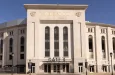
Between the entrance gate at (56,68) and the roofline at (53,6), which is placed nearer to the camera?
the entrance gate at (56,68)

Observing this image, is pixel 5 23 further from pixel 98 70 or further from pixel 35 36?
pixel 98 70

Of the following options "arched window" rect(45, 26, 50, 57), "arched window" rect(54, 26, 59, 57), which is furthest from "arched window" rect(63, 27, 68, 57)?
"arched window" rect(45, 26, 50, 57)

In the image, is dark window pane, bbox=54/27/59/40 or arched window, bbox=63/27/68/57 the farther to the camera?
dark window pane, bbox=54/27/59/40

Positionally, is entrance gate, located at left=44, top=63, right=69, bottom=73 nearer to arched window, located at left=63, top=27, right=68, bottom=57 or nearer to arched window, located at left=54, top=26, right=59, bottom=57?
arched window, located at left=54, top=26, right=59, bottom=57

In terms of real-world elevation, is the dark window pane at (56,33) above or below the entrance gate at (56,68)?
above

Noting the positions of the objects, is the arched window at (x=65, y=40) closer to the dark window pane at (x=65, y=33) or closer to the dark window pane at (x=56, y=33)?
the dark window pane at (x=65, y=33)

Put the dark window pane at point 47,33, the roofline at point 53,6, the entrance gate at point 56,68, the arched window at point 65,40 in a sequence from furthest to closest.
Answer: the dark window pane at point 47,33 → the arched window at point 65,40 → the roofline at point 53,6 → the entrance gate at point 56,68

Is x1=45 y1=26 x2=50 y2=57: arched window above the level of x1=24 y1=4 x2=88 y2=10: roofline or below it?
below

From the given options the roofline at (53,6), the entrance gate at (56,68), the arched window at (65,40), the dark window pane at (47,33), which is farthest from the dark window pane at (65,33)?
the entrance gate at (56,68)

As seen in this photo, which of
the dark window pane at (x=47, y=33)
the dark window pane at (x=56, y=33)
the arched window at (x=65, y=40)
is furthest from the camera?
the dark window pane at (x=56, y=33)

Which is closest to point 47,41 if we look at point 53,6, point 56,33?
point 56,33

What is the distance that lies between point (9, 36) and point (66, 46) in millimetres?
22054

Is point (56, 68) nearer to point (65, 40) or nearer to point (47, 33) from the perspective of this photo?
point (65, 40)

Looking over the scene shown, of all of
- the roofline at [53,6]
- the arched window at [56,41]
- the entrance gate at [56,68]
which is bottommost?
the entrance gate at [56,68]
